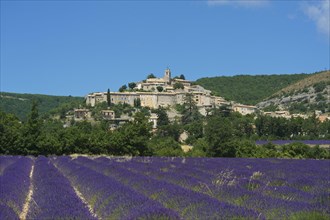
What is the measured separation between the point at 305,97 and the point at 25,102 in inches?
3079

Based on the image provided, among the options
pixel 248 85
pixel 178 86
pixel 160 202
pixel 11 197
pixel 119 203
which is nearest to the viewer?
pixel 119 203

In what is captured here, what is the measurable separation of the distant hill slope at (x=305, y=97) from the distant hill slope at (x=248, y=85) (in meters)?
9.64

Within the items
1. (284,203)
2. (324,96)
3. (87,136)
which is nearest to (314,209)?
(284,203)

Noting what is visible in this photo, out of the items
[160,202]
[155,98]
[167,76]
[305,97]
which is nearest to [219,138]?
[160,202]

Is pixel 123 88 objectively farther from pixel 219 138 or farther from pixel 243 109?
pixel 219 138

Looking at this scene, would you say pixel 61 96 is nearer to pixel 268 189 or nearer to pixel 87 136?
pixel 87 136

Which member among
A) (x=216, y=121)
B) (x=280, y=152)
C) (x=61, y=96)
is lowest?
(x=280, y=152)

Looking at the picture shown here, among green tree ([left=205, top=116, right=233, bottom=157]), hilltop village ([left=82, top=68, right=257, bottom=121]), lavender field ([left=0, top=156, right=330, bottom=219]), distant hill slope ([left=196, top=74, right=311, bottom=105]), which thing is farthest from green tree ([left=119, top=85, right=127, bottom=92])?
lavender field ([left=0, top=156, right=330, bottom=219])

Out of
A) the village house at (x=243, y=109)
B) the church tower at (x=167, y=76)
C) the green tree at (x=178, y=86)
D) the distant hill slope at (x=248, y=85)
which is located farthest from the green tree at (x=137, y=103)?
the distant hill slope at (x=248, y=85)

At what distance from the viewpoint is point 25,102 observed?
140 m

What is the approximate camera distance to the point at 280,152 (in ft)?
127

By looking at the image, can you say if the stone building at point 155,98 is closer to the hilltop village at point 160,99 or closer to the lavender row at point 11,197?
the hilltop village at point 160,99

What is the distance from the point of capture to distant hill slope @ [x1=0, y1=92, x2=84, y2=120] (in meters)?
125

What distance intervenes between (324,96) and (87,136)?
95285mm
